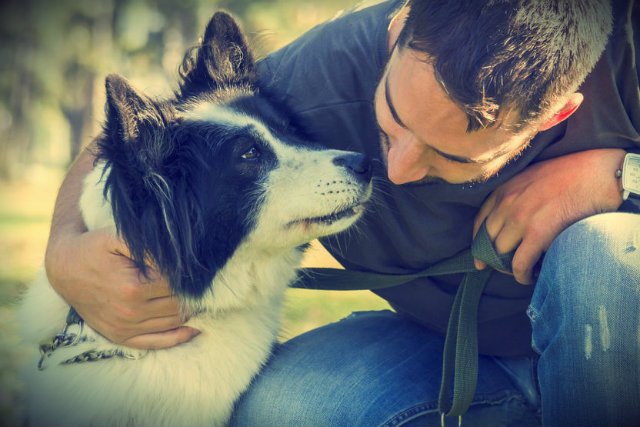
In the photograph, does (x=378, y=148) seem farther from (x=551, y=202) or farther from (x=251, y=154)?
(x=551, y=202)

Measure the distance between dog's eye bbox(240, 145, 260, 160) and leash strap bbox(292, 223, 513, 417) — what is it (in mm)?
597

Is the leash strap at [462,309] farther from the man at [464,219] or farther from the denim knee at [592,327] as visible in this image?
the denim knee at [592,327]

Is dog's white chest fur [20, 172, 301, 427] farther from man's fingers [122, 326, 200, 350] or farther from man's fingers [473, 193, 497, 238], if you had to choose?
man's fingers [473, 193, 497, 238]

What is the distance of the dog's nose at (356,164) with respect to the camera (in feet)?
6.91

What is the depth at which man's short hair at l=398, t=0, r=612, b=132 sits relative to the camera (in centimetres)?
176

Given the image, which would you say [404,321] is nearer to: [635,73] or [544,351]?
[544,351]

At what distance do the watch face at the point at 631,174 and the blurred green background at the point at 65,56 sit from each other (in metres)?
6.07

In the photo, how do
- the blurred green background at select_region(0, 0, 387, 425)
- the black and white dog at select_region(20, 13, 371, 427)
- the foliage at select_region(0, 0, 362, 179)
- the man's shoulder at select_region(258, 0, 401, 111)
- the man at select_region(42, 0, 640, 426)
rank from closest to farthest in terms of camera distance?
the man at select_region(42, 0, 640, 426) < the black and white dog at select_region(20, 13, 371, 427) < the man's shoulder at select_region(258, 0, 401, 111) < the blurred green background at select_region(0, 0, 387, 425) < the foliage at select_region(0, 0, 362, 179)

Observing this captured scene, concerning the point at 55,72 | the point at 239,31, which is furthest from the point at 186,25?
the point at 239,31

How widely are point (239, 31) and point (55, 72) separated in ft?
39.2

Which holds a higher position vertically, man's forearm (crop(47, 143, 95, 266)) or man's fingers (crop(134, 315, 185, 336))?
man's forearm (crop(47, 143, 95, 266))

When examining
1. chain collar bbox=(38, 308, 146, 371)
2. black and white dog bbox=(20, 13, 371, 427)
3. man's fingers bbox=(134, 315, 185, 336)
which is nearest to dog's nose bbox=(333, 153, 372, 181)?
black and white dog bbox=(20, 13, 371, 427)

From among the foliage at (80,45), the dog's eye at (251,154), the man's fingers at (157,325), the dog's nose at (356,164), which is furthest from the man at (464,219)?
the foliage at (80,45)

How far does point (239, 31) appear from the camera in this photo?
2404 millimetres
